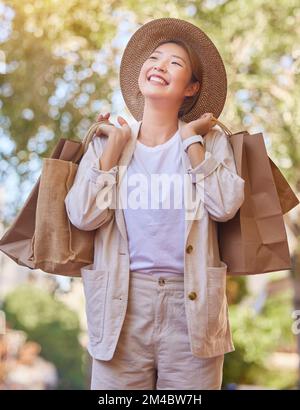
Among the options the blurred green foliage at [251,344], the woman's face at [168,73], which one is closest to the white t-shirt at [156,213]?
the woman's face at [168,73]

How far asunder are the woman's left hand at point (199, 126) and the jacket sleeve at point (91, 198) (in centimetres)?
19

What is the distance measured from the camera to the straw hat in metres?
1.60

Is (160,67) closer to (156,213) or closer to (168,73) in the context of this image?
(168,73)

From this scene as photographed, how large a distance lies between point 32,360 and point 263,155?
9.77 meters

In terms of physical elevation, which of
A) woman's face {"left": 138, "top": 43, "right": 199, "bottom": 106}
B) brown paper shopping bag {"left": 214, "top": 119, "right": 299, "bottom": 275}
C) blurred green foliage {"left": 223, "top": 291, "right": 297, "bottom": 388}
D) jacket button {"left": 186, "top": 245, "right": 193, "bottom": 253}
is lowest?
blurred green foliage {"left": 223, "top": 291, "right": 297, "bottom": 388}

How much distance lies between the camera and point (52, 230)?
57.2 inches

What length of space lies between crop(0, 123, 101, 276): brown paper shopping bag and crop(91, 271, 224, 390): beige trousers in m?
0.19

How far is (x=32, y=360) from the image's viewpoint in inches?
416

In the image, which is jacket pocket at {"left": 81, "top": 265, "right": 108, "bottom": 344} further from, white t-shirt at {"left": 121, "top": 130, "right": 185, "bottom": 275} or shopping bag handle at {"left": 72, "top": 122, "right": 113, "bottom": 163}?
shopping bag handle at {"left": 72, "top": 122, "right": 113, "bottom": 163}

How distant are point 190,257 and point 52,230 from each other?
337 mm

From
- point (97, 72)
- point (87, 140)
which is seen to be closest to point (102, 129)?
point (87, 140)

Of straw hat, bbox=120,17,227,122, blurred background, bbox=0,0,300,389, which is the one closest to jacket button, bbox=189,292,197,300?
straw hat, bbox=120,17,227,122

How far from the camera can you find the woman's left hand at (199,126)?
57.8 inches
